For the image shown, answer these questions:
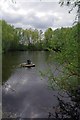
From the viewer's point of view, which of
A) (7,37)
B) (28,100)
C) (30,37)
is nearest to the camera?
(28,100)

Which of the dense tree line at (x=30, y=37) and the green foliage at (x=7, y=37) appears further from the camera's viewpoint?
the green foliage at (x=7, y=37)

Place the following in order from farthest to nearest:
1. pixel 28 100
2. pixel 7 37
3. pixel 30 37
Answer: pixel 30 37 < pixel 7 37 < pixel 28 100

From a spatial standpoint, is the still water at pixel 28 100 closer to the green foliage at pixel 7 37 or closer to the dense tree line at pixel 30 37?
the dense tree line at pixel 30 37

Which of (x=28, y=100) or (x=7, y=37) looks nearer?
(x=28, y=100)

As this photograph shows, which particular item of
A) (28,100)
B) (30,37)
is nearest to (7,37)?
(30,37)

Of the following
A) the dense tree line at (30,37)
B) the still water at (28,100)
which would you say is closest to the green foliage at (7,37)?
the dense tree line at (30,37)

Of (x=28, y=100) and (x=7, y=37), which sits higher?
(x=7, y=37)

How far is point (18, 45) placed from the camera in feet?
286

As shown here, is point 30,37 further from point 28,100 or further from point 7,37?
point 28,100

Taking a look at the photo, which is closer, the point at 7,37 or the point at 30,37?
the point at 7,37

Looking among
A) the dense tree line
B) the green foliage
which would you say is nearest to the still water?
the dense tree line

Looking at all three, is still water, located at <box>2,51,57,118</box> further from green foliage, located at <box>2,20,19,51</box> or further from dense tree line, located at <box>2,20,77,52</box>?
green foliage, located at <box>2,20,19,51</box>

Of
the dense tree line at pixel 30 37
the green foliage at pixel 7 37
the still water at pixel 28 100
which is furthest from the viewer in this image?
the green foliage at pixel 7 37

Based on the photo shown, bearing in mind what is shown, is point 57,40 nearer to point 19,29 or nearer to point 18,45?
point 18,45
